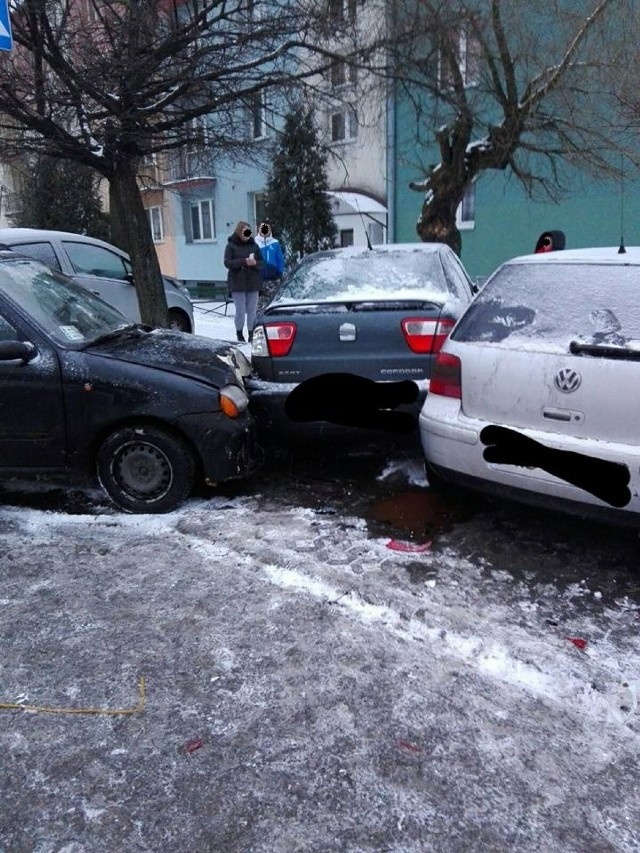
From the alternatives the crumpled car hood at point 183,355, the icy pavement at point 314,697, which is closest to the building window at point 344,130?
the crumpled car hood at point 183,355

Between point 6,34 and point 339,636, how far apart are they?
227 inches

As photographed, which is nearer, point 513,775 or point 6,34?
point 513,775

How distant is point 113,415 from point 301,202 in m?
14.6

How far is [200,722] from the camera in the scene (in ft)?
8.80

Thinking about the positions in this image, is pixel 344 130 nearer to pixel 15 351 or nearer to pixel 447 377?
pixel 15 351

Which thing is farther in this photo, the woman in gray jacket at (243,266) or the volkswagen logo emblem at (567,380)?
the woman in gray jacket at (243,266)

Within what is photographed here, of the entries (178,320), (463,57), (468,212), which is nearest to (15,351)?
(178,320)

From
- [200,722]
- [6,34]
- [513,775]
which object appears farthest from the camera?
[6,34]

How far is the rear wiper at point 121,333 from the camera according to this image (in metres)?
4.76

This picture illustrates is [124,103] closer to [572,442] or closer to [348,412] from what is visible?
[348,412]

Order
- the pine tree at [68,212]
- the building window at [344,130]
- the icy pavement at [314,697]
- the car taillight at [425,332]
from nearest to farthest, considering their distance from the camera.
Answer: the icy pavement at [314,697], the car taillight at [425,332], the building window at [344,130], the pine tree at [68,212]

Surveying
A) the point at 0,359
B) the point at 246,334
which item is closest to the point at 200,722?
the point at 0,359

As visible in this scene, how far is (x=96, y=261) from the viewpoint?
10.2 meters

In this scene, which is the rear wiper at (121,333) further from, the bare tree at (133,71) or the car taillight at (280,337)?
the bare tree at (133,71)
